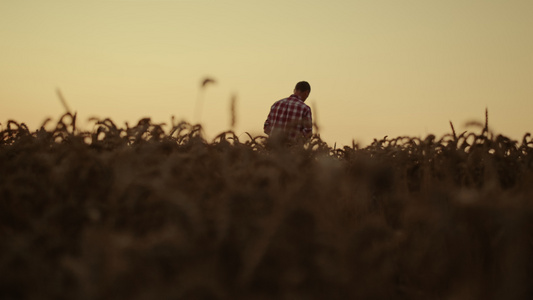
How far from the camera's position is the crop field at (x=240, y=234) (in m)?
1.23

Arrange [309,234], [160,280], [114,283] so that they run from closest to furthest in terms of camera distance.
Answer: [114,283]
[160,280]
[309,234]

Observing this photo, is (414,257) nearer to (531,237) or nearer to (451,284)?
(451,284)

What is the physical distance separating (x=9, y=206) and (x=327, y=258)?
137cm

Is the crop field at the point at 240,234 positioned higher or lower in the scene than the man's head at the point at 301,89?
lower

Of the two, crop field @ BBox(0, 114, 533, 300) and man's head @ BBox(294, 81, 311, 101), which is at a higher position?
man's head @ BBox(294, 81, 311, 101)

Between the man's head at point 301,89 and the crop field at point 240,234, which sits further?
the man's head at point 301,89

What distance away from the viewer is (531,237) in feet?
6.52

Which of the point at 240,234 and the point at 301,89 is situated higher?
the point at 301,89

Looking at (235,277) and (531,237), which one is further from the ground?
(531,237)

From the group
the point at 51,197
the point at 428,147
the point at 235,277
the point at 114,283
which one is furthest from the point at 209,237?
the point at 428,147

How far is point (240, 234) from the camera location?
4.77ft

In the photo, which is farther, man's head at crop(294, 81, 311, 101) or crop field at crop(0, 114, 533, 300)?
man's head at crop(294, 81, 311, 101)

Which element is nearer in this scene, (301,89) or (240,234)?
(240,234)

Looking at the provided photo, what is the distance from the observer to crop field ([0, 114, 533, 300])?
123cm
